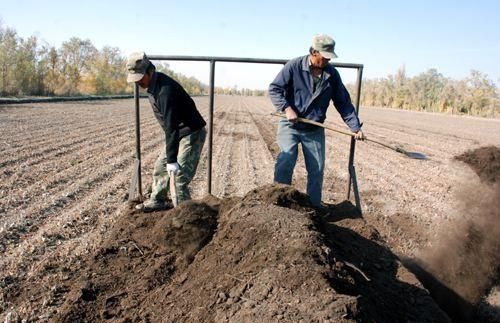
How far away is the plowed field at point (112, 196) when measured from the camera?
11.4 feet

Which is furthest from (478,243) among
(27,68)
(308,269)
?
(27,68)

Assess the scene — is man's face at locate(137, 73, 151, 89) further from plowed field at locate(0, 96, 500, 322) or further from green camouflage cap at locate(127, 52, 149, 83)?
plowed field at locate(0, 96, 500, 322)

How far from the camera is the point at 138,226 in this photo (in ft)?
13.8

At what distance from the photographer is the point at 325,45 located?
13.3ft

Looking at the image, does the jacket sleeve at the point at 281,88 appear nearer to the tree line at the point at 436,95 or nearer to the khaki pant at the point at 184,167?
the khaki pant at the point at 184,167

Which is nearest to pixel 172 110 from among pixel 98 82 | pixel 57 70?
pixel 57 70

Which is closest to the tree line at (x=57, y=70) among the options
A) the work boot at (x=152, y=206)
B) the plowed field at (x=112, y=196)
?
the plowed field at (x=112, y=196)

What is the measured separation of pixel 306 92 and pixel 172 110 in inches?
57.6

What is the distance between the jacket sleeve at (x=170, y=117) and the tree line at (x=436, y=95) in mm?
49967

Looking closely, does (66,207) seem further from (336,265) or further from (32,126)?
(32,126)

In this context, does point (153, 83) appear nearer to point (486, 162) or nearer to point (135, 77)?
point (135, 77)

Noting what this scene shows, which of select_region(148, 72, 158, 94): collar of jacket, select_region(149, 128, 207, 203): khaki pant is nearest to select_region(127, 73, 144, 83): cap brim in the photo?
select_region(148, 72, 158, 94): collar of jacket

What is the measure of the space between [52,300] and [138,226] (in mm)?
1174

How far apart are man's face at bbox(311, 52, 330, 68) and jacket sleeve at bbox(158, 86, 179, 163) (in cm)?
149
